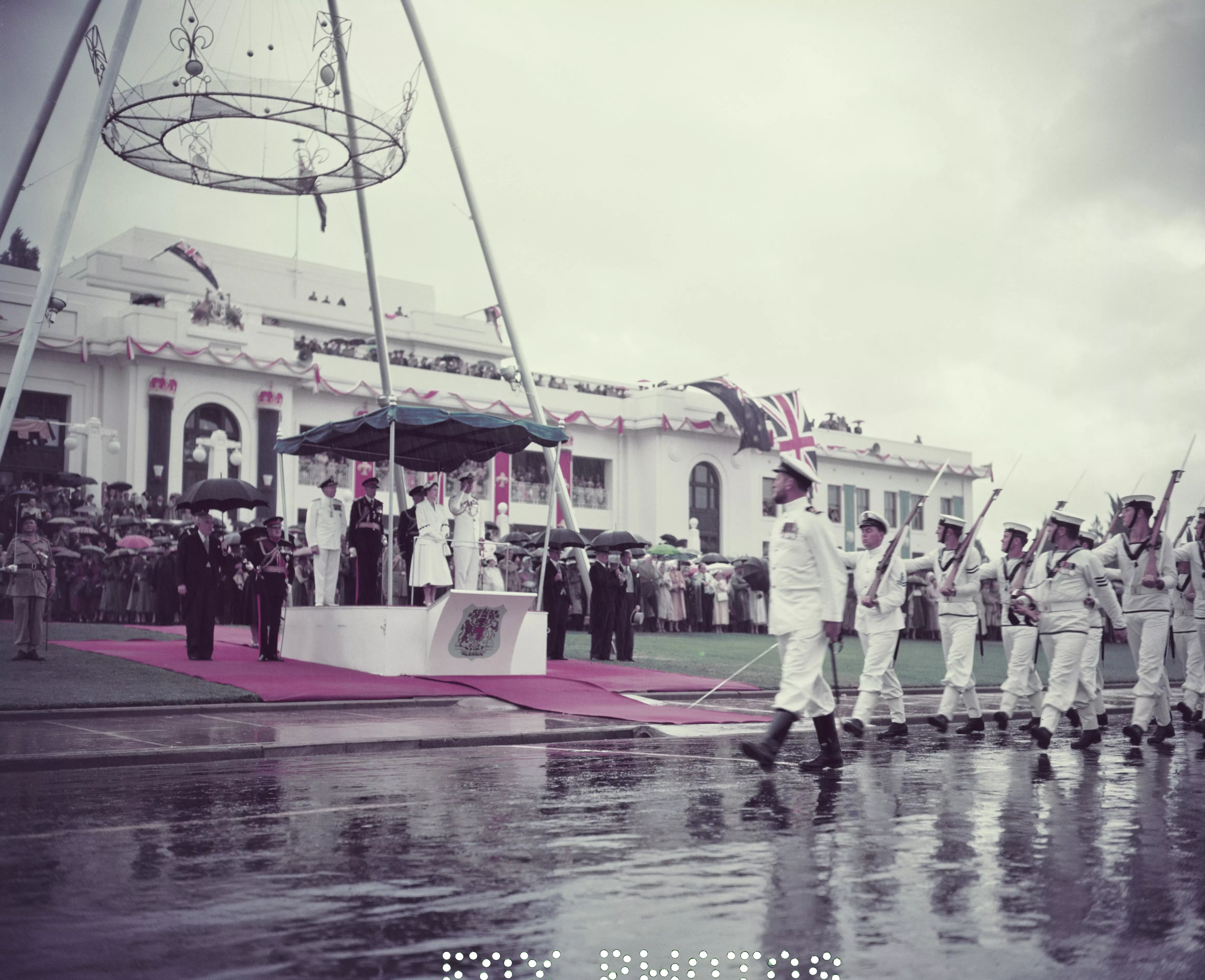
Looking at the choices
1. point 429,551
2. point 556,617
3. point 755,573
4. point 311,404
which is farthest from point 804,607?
point 311,404

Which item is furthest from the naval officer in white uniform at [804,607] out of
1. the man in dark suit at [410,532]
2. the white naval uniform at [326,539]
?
the white naval uniform at [326,539]

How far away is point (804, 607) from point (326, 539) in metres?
11.7

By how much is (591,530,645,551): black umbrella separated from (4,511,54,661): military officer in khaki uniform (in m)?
→ 9.17

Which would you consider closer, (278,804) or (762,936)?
(762,936)

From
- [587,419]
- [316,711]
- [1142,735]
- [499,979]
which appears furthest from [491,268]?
[587,419]

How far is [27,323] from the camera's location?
14367 mm

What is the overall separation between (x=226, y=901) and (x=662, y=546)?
29.7 metres

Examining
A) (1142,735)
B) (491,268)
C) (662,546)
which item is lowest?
(1142,735)

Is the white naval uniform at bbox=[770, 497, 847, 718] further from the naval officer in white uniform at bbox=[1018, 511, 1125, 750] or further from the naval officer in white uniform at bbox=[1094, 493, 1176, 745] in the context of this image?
the naval officer in white uniform at bbox=[1094, 493, 1176, 745]

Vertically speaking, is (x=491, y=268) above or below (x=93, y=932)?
above

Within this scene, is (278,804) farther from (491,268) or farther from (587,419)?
(587,419)

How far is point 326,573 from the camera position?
62.8 ft

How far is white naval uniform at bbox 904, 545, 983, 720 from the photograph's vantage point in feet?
39.8

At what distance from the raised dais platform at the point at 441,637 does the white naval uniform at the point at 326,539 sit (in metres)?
1.47
